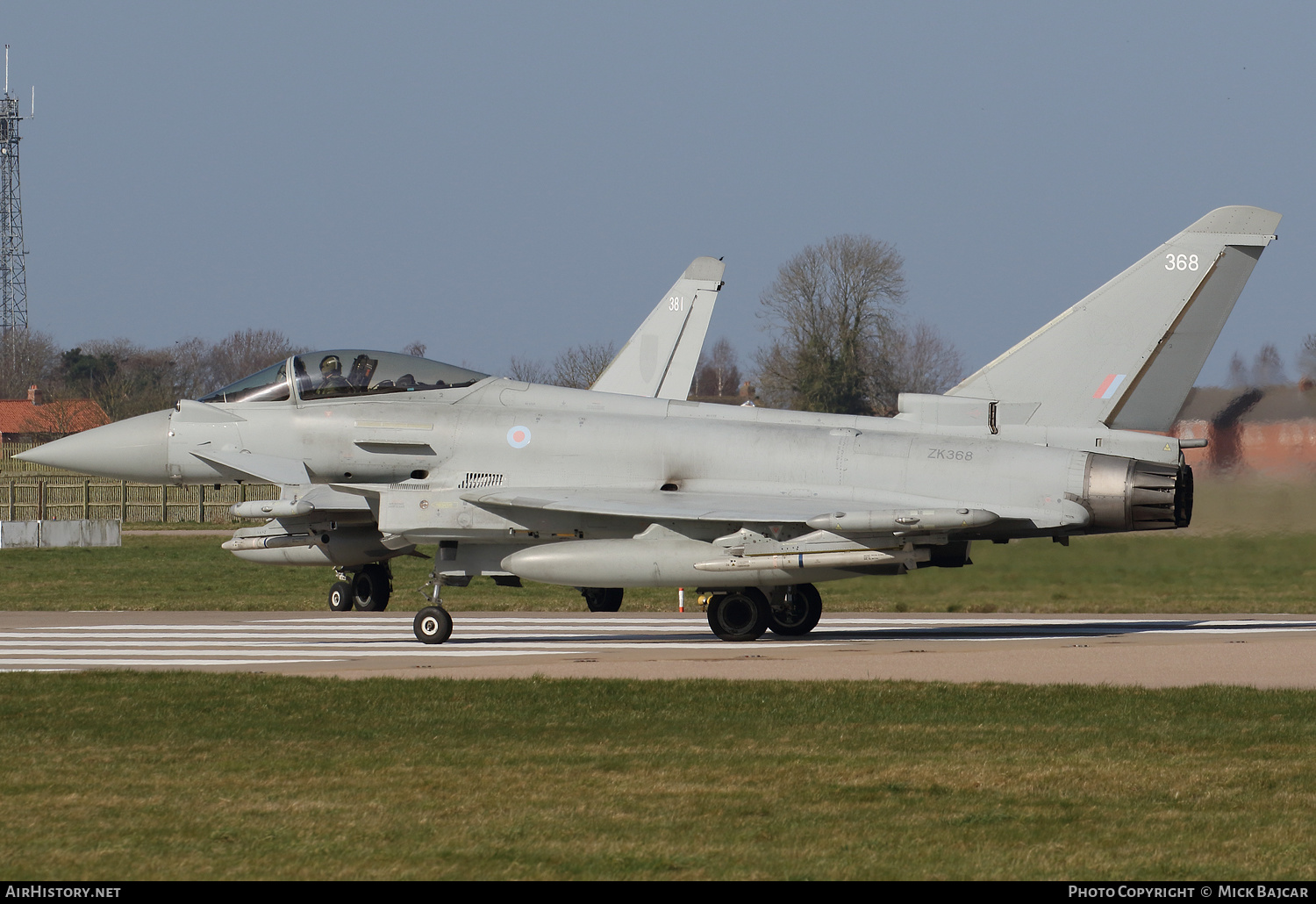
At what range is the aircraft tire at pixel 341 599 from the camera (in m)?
21.8

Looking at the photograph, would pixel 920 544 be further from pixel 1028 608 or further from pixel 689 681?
pixel 1028 608

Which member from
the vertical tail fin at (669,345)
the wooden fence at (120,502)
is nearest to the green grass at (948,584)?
the vertical tail fin at (669,345)

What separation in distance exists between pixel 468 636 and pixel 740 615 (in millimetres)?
3540

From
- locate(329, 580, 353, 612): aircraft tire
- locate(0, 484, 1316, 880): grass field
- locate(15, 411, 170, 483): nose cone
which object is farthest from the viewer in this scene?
locate(329, 580, 353, 612): aircraft tire

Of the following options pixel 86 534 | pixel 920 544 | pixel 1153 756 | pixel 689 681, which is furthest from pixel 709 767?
pixel 86 534

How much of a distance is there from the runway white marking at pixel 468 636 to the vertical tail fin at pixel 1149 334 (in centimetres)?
275

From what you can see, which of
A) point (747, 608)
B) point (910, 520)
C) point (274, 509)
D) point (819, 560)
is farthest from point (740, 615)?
point (274, 509)

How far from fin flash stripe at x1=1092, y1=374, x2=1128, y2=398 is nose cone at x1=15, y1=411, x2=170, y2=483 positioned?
10.4m

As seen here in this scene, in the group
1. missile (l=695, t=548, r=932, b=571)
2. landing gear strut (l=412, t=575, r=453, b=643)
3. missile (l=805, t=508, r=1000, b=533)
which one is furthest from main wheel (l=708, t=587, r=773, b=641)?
landing gear strut (l=412, t=575, r=453, b=643)

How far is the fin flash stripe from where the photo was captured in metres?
15.5

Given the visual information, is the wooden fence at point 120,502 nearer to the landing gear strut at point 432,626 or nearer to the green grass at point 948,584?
the green grass at point 948,584

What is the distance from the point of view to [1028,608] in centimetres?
2083

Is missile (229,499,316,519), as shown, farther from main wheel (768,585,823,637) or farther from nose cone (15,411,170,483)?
main wheel (768,585,823,637)

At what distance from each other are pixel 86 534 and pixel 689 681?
30796 mm
